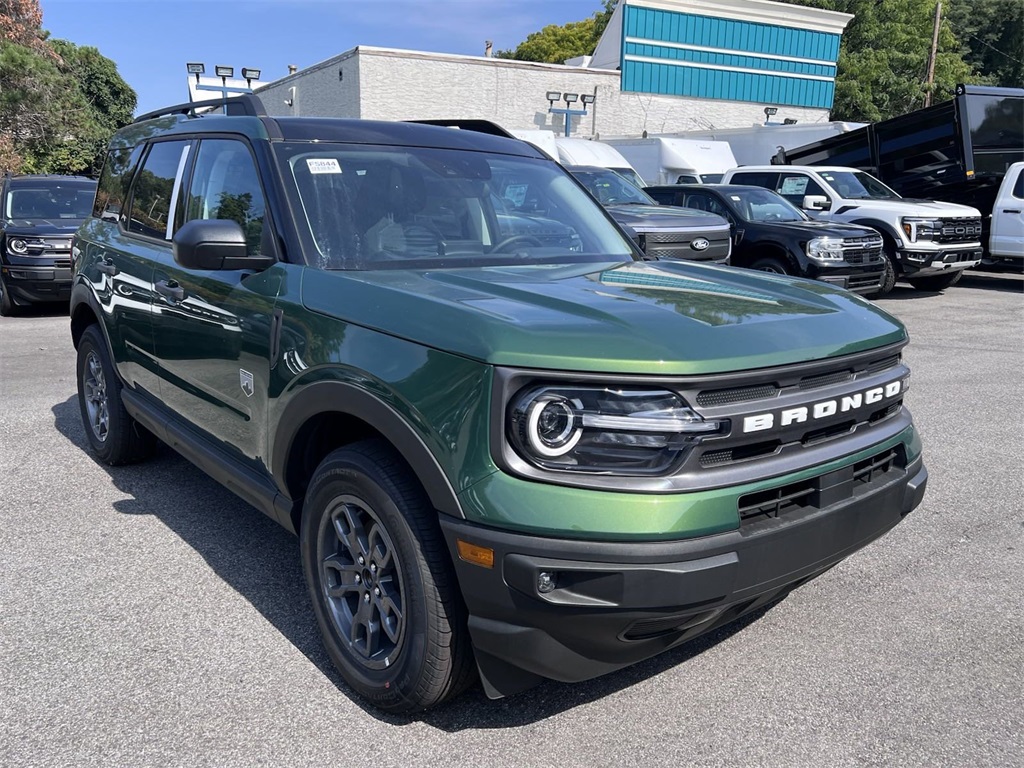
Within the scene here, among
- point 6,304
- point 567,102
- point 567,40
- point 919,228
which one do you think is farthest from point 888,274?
point 567,40

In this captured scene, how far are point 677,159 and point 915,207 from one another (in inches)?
323

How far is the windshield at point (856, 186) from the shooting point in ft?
44.7

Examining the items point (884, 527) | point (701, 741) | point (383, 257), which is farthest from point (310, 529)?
point (884, 527)

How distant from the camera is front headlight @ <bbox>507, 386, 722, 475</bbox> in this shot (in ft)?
7.26

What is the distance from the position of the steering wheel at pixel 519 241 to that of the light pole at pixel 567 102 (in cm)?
3117

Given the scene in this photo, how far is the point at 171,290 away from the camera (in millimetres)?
3762

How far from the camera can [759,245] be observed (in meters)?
11.6

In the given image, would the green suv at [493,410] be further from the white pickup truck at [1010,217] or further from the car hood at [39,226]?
the white pickup truck at [1010,217]

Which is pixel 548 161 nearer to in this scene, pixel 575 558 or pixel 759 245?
pixel 575 558

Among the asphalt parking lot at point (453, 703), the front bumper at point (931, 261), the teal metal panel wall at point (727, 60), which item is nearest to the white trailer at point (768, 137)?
the front bumper at point (931, 261)

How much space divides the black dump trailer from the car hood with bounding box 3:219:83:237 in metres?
13.4

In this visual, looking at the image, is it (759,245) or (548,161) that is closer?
(548,161)

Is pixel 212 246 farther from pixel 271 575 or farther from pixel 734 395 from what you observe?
pixel 734 395

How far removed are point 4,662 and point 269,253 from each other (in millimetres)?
1710
